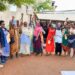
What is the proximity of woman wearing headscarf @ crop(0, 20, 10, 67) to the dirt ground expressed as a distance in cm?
29

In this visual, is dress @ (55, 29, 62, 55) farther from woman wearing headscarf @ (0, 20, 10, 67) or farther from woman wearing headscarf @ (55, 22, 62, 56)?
woman wearing headscarf @ (0, 20, 10, 67)

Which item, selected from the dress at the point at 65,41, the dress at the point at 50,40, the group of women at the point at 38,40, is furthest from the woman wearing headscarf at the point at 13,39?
the dress at the point at 65,41

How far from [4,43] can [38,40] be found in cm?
279

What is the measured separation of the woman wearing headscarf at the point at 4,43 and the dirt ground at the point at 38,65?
29 cm

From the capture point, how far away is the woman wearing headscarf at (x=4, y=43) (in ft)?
45.1

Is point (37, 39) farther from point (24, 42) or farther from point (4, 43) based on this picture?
point (4, 43)

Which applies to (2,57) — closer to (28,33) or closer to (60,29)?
(28,33)

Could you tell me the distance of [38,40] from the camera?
16.2m

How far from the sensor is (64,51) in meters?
16.6

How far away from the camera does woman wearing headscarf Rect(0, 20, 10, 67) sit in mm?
13739

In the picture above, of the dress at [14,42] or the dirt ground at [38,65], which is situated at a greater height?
the dress at [14,42]

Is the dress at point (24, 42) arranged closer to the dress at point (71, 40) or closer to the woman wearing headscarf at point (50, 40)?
the woman wearing headscarf at point (50, 40)

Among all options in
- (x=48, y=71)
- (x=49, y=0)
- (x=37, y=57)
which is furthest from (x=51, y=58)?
(x=49, y=0)

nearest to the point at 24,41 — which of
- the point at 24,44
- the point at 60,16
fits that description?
the point at 24,44
